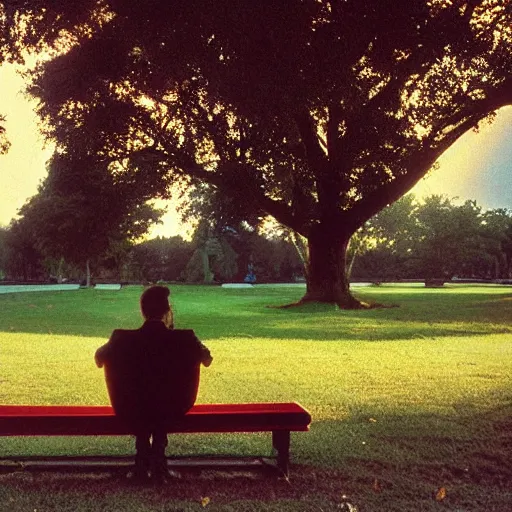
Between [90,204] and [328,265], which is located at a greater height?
[90,204]

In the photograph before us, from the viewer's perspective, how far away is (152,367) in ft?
16.2

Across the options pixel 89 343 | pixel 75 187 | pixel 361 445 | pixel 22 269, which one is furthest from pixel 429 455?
pixel 22 269

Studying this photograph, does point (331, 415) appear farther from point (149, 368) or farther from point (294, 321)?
point (294, 321)

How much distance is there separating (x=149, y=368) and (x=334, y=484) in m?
1.73

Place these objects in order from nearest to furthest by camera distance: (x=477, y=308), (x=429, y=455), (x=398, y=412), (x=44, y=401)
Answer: (x=429, y=455) → (x=398, y=412) → (x=44, y=401) → (x=477, y=308)

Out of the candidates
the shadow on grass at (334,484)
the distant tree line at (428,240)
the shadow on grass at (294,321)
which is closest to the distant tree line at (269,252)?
the distant tree line at (428,240)

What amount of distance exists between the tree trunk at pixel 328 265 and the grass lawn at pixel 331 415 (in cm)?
1004

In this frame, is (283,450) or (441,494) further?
(283,450)

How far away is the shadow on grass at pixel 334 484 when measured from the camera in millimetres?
4832

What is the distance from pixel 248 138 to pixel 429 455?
16113mm

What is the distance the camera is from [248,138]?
2134 cm

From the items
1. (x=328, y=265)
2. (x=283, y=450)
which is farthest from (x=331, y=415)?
(x=328, y=265)

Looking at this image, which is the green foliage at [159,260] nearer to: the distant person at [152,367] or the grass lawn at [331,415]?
the grass lawn at [331,415]

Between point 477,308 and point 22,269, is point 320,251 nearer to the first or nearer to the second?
point 477,308
